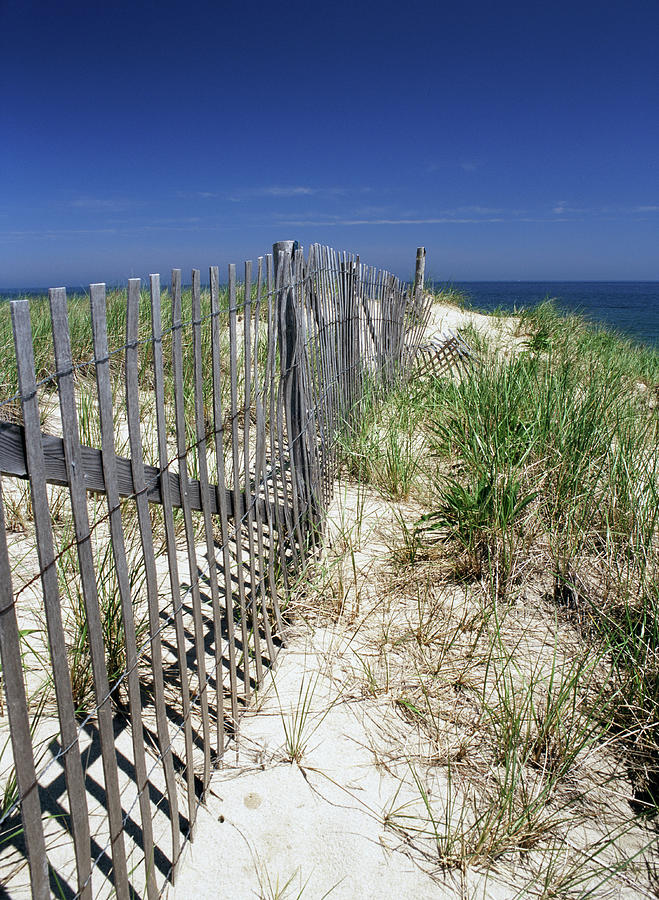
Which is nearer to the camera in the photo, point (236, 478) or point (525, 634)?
point (236, 478)

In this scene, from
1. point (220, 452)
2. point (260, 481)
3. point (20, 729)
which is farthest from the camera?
point (260, 481)

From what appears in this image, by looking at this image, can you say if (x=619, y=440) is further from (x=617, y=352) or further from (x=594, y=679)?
(x=617, y=352)

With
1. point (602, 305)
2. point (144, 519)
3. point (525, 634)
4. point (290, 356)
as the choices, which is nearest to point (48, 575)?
point (144, 519)

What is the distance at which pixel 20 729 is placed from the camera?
3.29ft

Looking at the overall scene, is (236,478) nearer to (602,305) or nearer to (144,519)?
(144,519)

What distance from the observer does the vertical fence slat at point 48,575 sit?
945 mm

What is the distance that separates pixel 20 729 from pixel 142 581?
1.57m

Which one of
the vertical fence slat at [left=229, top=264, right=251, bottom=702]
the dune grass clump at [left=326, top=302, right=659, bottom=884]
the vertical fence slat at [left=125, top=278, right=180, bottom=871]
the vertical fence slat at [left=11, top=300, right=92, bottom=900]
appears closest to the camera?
the vertical fence slat at [left=11, top=300, right=92, bottom=900]

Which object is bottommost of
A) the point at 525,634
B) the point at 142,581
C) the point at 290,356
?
the point at 525,634

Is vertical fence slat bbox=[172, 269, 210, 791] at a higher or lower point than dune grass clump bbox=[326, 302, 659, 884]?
higher

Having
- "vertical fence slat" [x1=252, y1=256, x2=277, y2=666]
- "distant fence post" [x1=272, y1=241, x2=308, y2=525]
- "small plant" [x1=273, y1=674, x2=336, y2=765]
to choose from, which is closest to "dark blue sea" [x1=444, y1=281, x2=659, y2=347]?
"distant fence post" [x1=272, y1=241, x2=308, y2=525]

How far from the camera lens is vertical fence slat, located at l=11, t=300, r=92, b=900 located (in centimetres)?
94

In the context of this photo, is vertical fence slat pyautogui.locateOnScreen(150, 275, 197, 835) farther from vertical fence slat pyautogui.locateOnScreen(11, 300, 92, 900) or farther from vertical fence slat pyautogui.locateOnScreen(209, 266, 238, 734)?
vertical fence slat pyautogui.locateOnScreen(11, 300, 92, 900)

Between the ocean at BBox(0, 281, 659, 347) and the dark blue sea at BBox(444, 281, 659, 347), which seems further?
the dark blue sea at BBox(444, 281, 659, 347)
